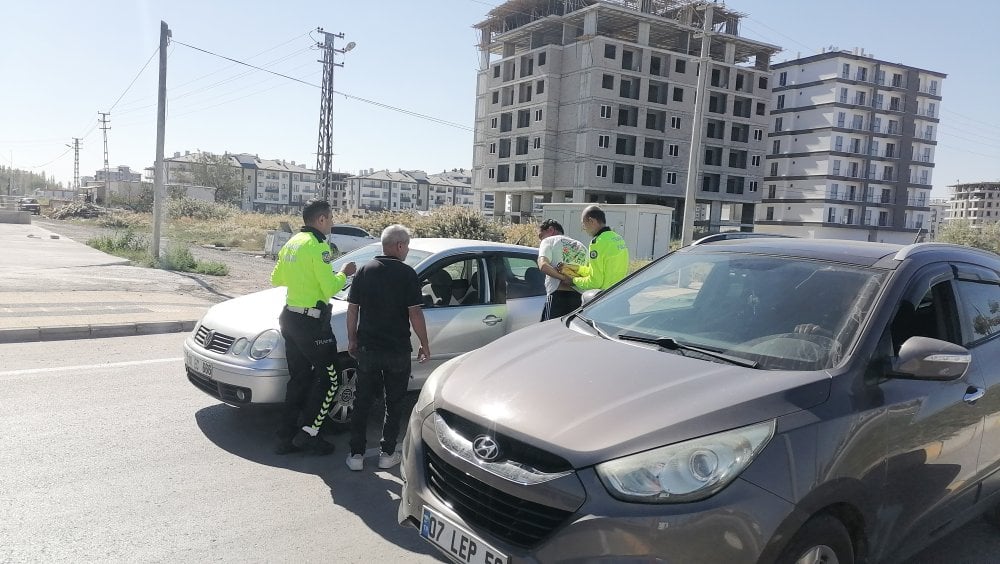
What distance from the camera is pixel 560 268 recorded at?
5.96 m

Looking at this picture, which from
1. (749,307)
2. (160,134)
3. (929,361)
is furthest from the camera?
(160,134)

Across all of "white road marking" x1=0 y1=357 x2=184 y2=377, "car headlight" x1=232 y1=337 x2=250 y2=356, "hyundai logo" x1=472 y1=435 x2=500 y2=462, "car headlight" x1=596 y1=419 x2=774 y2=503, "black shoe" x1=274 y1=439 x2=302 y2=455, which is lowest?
"white road marking" x1=0 y1=357 x2=184 y2=377

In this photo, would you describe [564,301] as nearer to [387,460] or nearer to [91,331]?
[387,460]

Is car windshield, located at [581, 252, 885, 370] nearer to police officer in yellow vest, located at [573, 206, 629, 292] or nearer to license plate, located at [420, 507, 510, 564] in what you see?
license plate, located at [420, 507, 510, 564]

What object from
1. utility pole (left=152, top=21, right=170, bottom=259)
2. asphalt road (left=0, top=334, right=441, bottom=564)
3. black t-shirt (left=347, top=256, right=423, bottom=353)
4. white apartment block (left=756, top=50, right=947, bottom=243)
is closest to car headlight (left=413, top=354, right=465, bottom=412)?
asphalt road (left=0, top=334, right=441, bottom=564)

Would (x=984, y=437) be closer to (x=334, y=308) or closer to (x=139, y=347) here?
(x=334, y=308)

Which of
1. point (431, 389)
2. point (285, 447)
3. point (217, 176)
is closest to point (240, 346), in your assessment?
point (285, 447)

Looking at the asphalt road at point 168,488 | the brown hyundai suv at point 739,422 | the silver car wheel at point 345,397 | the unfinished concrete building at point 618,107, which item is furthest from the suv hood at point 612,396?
the unfinished concrete building at point 618,107

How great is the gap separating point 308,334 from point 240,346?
69cm

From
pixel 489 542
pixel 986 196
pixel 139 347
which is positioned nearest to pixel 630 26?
pixel 139 347

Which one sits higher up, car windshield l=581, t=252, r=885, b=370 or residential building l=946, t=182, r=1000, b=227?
residential building l=946, t=182, r=1000, b=227

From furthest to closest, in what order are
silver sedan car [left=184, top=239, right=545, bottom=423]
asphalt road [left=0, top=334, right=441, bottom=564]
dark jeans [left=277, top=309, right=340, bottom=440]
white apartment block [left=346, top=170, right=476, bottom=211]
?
white apartment block [left=346, top=170, right=476, bottom=211] → silver sedan car [left=184, top=239, right=545, bottom=423] → dark jeans [left=277, top=309, right=340, bottom=440] → asphalt road [left=0, top=334, right=441, bottom=564]

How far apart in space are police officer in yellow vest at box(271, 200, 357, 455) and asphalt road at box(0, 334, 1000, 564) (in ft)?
0.84

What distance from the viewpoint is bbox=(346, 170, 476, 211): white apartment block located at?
15012 cm
